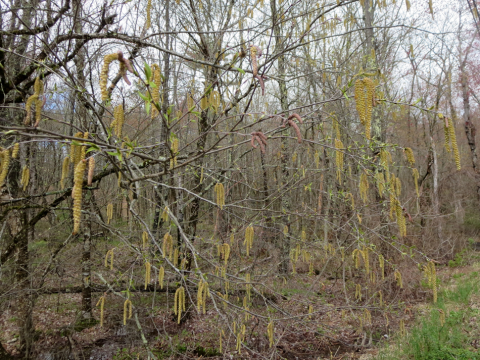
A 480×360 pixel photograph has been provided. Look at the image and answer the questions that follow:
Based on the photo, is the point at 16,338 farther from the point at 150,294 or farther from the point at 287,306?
the point at 287,306

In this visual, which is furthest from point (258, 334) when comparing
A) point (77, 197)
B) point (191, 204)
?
point (77, 197)

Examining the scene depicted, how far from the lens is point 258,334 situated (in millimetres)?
5902

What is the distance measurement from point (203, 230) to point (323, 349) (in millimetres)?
3443

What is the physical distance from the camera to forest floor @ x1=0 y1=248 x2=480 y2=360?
5.08 m

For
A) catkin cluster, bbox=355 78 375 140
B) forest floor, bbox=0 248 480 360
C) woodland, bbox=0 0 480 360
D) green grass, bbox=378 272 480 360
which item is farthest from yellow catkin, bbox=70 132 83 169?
green grass, bbox=378 272 480 360

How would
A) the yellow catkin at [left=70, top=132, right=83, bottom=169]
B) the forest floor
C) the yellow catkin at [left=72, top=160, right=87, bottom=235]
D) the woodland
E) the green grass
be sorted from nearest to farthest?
the yellow catkin at [left=72, top=160, right=87, bottom=235] → the yellow catkin at [left=70, top=132, right=83, bottom=169] → the woodland → the green grass → the forest floor

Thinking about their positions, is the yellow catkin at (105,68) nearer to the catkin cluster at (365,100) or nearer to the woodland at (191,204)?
the woodland at (191,204)

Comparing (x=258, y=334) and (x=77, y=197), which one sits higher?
(x=77, y=197)

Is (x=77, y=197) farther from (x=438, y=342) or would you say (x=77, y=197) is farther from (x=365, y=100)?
(x=438, y=342)

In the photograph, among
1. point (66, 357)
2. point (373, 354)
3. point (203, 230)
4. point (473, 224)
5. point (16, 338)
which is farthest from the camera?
point (473, 224)

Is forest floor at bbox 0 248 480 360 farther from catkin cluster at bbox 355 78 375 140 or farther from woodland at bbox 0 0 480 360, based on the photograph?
catkin cluster at bbox 355 78 375 140

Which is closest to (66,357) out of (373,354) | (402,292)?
(373,354)

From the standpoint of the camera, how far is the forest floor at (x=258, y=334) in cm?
508

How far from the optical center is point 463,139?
20.3 m
